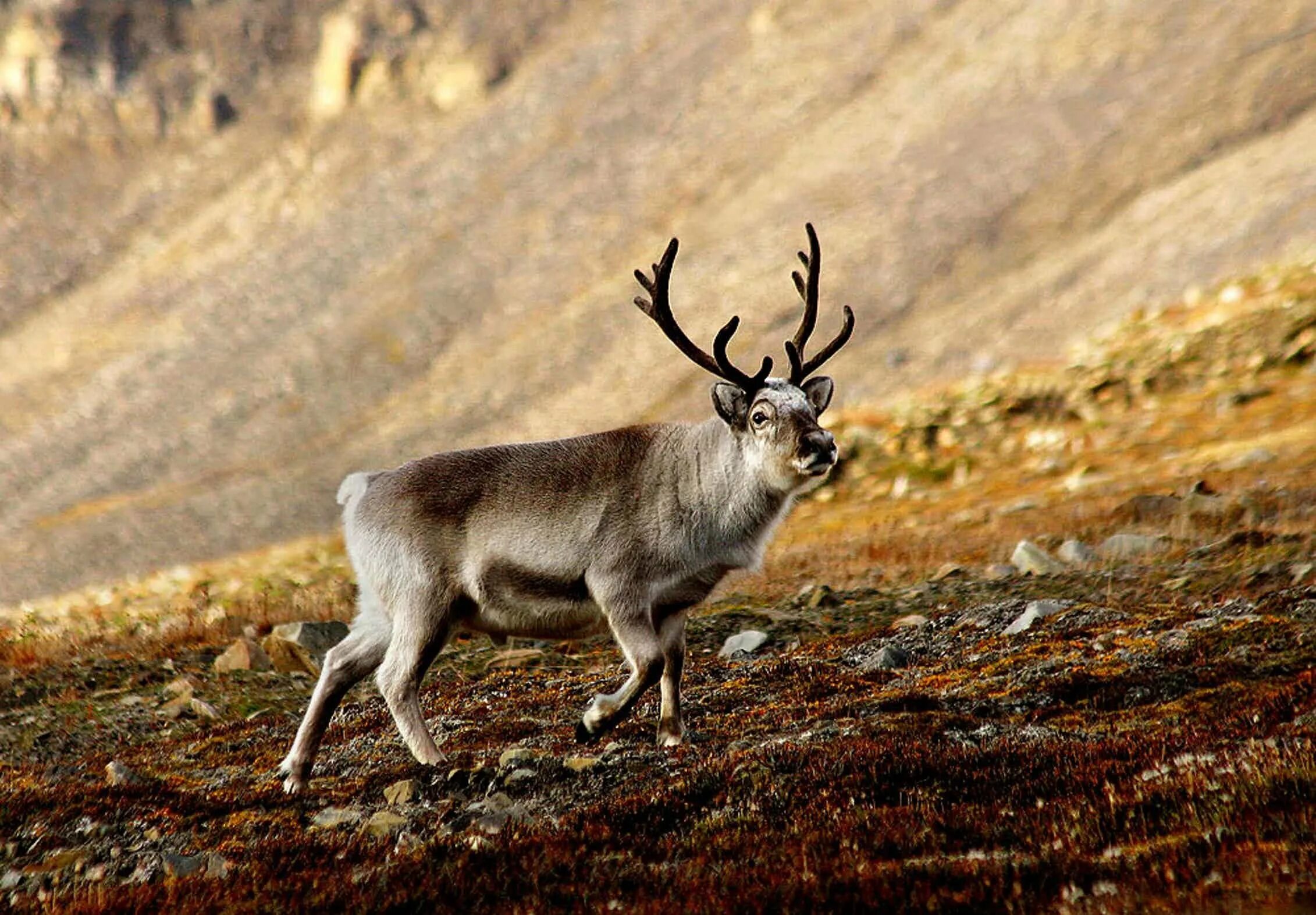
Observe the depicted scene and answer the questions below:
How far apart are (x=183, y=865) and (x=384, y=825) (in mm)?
1318

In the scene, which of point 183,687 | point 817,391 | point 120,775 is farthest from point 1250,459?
point 120,775

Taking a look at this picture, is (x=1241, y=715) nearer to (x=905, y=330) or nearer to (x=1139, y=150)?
(x=905, y=330)

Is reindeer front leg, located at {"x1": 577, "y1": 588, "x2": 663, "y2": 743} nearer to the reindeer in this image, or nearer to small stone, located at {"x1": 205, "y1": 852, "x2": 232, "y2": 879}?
the reindeer

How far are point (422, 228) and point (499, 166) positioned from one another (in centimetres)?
744

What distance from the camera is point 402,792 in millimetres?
9969

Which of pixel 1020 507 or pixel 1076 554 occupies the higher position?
pixel 1076 554

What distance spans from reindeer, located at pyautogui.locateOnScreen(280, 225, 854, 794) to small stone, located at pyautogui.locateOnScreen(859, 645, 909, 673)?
11.6 feet

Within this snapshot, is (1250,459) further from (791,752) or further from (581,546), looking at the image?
(791,752)

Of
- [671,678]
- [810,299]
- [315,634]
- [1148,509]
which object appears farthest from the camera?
[1148,509]

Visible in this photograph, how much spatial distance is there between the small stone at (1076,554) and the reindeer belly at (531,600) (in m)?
11.2

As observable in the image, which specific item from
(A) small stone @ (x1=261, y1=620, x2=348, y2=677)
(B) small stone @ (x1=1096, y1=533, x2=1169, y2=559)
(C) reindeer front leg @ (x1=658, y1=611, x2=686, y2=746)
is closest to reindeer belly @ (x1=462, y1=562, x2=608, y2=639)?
(C) reindeer front leg @ (x1=658, y1=611, x2=686, y2=746)

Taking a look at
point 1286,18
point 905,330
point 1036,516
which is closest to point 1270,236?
point 905,330

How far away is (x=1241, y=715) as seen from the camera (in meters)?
9.39

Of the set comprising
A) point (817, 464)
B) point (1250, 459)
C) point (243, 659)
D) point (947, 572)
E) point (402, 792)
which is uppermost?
point (817, 464)
